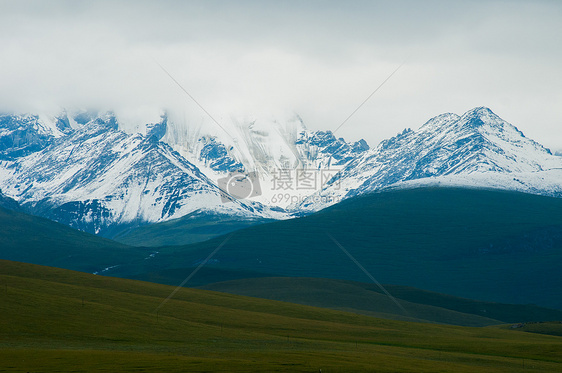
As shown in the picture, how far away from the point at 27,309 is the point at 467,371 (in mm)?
65565

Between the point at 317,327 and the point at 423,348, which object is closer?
the point at 423,348

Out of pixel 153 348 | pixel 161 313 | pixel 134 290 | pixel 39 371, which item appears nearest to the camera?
pixel 39 371

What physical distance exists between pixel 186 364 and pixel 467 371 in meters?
31.4

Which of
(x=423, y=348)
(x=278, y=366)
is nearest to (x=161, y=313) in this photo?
(x=423, y=348)

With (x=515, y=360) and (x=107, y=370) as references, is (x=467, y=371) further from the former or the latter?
(x=107, y=370)

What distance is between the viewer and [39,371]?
225ft

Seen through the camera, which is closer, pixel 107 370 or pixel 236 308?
pixel 107 370

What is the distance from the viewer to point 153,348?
89.1 metres

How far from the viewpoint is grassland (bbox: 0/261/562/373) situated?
76312 mm

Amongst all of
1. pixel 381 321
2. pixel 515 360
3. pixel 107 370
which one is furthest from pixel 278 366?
pixel 381 321

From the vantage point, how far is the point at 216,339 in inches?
4028

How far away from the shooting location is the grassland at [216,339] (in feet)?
250

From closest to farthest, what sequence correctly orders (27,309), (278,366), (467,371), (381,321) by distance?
(278,366), (467,371), (27,309), (381,321)

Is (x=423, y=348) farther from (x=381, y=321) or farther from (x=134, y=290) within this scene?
(x=134, y=290)
